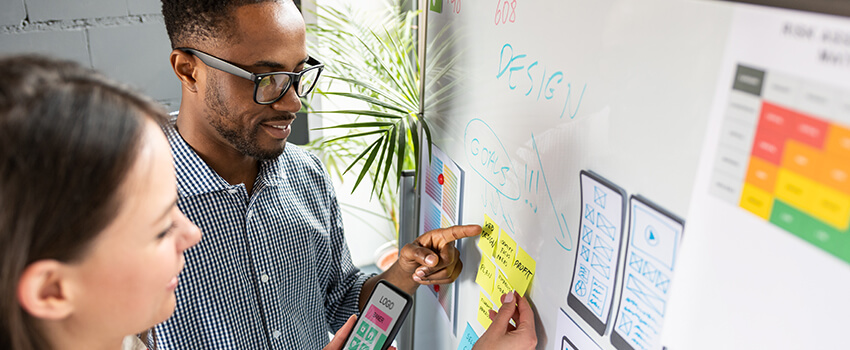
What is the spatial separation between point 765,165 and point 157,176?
0.55 m

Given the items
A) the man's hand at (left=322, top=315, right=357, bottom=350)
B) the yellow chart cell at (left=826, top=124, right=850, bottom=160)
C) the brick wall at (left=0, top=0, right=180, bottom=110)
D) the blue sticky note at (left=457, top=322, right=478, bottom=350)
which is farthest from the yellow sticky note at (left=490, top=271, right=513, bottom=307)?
the brick wall at (left=0, top=0, right=180, bottom=110)

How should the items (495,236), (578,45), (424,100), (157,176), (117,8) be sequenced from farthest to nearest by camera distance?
(117,8) → (424,100) → (495,236) → (578,45) → (157,176)

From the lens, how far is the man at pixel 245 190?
0.96 m

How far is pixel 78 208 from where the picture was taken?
50 centimetres

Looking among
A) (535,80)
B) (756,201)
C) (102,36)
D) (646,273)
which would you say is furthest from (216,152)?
(102,36)

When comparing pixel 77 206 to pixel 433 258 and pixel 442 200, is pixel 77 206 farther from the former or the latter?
pixel 442 200

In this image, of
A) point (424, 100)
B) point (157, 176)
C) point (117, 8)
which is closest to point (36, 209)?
point (157, 176)

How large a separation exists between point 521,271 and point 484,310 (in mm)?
164

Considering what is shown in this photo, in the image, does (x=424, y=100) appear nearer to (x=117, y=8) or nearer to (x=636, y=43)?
(x=636, y=43)

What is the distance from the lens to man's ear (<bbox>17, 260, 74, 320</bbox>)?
1.65ft

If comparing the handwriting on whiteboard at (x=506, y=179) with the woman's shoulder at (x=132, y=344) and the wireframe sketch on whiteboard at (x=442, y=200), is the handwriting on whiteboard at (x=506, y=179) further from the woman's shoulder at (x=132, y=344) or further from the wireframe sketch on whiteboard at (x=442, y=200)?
the woman's shoulder at (x=132, y=344)

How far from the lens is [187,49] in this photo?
980 mm

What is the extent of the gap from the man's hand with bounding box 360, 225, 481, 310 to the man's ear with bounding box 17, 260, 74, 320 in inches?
23.5

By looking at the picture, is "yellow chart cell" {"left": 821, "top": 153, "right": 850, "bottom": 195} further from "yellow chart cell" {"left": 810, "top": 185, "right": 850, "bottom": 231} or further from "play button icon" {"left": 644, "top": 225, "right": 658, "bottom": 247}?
"play button icon" {"left": 644, "top": 225, "right": 658, "bottom": 247}
